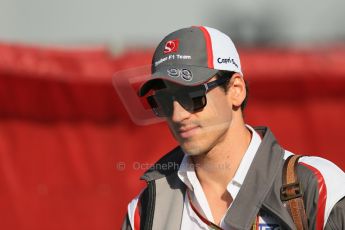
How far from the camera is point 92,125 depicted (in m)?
4.75

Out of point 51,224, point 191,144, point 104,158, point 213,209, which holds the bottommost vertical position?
point 51,224

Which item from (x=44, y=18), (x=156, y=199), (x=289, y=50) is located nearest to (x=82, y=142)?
(x=289, y=50)

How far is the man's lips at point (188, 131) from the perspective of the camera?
A: 2.33 meters

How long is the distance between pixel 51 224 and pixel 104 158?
1.64 feet

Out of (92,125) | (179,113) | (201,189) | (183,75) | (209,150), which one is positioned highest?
(183,75)

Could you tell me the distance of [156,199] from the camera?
2.41m

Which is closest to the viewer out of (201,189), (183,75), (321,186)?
(321,186)

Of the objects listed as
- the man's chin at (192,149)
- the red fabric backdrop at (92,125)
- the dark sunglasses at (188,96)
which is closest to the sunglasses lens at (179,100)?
the dark sunglasses at (188,96)

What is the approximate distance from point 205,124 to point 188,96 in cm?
10

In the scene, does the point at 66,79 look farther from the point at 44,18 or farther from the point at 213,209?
the point at 44,18

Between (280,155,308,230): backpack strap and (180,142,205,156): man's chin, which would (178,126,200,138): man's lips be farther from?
(280,155,308,230): backpack strap

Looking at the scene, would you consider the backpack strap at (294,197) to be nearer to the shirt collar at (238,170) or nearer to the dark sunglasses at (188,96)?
the shirt collar at (238,170)

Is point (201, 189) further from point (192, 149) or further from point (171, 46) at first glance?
point (171, 46)

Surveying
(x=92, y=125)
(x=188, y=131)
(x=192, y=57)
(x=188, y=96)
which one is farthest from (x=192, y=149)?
(x=92, y=125)
